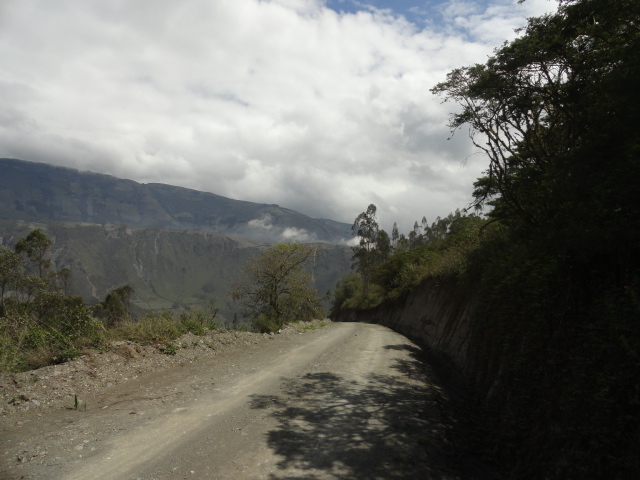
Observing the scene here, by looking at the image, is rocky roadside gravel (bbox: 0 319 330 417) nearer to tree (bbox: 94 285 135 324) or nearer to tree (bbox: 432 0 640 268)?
tree (bbox: 94 285 135 324)

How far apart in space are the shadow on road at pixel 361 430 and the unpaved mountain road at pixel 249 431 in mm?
20

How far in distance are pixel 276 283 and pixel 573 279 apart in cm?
1916

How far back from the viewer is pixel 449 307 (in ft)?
56.1

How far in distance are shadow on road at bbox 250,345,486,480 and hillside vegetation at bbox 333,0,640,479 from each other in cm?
96

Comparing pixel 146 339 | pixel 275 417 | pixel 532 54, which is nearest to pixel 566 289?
pixel 275 417

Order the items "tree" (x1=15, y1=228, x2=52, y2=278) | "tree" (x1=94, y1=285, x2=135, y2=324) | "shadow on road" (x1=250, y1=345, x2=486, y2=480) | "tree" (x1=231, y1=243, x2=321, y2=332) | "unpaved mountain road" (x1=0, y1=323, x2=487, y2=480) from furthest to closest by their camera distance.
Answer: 1. "tree" (x1=15, y1=228, x2=52, y2=278)
2. "tree" (x1=231, y1=243, x2=321, y2=332)
3. "tree" (x1=94, y1=285, x2=135, y2=324)
4. "shadow on road" (x1=250, y1=345, x2=486, y2=480)
5. "unpaved mountain road" (x1=0, y1=323, x2=487, y2=480)

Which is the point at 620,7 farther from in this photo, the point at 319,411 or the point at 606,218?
the point at 319,411

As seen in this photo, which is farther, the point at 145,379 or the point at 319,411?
the point at 145,379

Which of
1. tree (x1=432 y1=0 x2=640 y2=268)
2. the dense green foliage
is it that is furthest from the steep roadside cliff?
tree (x1=432 y1=0 x2=640 y2=268)

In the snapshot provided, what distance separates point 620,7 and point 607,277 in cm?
454

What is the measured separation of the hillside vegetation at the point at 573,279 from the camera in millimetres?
4270

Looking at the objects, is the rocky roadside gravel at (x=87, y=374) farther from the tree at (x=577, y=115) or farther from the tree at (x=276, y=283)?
the tree at (x=276, y=283)

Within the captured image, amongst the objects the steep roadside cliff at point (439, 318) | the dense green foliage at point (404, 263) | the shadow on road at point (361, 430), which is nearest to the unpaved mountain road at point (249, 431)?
the shadow on road at point (361, 430)

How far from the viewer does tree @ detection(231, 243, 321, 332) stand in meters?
23.8
